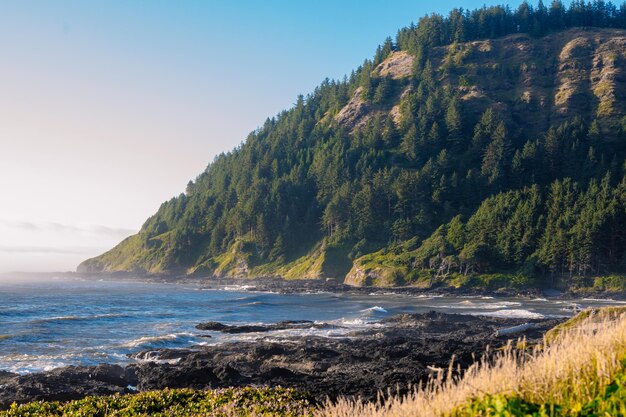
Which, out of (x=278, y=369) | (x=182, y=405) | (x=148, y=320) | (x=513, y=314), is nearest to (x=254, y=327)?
(x=148, y=320)

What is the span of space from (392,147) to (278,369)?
140m

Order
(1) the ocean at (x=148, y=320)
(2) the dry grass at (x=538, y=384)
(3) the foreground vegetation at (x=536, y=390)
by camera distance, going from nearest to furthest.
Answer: (3) the foreground vegetation at (x=536, y=390), (2) the dry grass at (x=538, y=384), (1) the ocean at (x=148, y=320)

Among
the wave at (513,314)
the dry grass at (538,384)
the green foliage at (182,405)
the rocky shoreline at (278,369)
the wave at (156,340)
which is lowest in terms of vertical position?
the wave at (513,314)

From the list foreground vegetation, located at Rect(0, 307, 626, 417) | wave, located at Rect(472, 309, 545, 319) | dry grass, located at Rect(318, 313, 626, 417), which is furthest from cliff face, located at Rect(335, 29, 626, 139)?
dry grass, located at Rect(318, 313, 626, 417)

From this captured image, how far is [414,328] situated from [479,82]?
150285mm

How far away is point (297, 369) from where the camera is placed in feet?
86.4

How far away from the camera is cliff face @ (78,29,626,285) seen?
129125 millimetres

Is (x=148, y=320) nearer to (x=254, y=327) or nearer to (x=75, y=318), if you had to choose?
(x=75, y=318)

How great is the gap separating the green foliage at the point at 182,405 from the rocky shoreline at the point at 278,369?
5.04 m

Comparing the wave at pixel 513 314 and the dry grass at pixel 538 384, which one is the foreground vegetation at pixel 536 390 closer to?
the dry grass at pixel 538 384

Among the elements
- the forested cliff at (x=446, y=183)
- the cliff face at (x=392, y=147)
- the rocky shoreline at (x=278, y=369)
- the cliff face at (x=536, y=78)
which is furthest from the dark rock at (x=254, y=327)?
the cliff face at (x=536, y=78)

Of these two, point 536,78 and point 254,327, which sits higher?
point 536,78

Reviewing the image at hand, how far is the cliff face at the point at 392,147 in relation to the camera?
129125mm

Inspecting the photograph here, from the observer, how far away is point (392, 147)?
15962 cm
